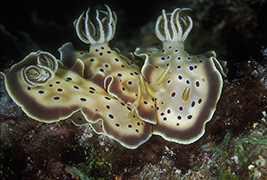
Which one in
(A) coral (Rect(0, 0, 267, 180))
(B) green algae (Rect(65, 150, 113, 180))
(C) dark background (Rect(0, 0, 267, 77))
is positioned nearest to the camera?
(A) coral (Rect(0, 0, 267, 180))

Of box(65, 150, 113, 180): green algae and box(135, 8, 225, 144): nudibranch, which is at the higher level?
box(135, 8, 225, 144): nudibranch

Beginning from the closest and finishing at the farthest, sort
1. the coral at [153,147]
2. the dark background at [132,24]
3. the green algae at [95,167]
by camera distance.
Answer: the coral at [153,147], the green algae at [95,167], the dark background at [132,24]

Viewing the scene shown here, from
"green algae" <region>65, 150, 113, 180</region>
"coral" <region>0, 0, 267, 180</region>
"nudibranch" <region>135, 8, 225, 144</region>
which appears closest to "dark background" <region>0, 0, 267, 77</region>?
"nudibranch" <region>135, 8, 225, 144</region>

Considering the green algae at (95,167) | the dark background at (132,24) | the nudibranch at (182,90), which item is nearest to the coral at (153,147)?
the green algae at (95,167)

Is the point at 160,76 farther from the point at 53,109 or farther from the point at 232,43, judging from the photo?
the point at 232,43

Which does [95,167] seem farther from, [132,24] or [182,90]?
[132,24]

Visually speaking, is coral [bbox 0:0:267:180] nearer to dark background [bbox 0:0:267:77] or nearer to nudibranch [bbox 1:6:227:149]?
nudibranch [bbox 1:6:227:149]

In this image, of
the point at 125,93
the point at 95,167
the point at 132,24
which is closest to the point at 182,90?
the point at 125,93

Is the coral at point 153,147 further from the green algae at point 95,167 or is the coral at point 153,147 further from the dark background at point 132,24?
the dark background at point 132,24
